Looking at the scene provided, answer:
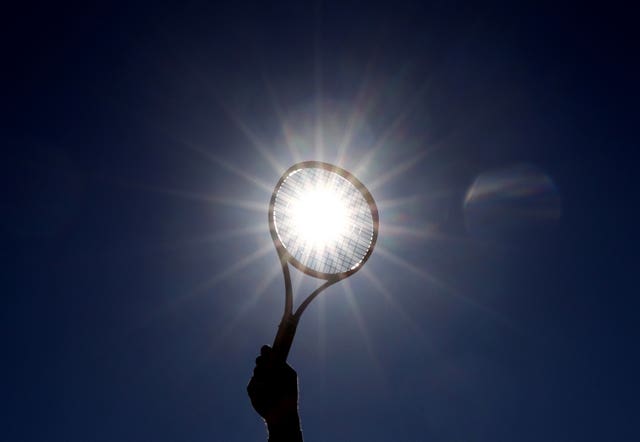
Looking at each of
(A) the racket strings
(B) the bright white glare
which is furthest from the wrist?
(B) the bright white glare

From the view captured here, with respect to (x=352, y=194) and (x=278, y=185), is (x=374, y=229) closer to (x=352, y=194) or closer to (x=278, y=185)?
(x=352, y=194)

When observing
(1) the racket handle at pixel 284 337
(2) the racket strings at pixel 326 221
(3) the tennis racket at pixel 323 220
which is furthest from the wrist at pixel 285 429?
(2) the racket strings at pixel 326 221

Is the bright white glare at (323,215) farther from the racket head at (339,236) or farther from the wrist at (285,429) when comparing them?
the wrist at (285,429)

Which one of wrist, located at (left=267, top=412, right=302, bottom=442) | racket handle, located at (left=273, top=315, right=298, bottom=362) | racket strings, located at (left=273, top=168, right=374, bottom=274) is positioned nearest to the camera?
wrist, located at (left=267, top=412, right=302, bottom=442)

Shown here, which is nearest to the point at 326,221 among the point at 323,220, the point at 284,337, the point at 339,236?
the point at 323,220

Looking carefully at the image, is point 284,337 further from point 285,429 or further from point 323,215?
point 323,215

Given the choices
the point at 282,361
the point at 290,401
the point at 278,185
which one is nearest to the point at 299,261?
the point at 278,185

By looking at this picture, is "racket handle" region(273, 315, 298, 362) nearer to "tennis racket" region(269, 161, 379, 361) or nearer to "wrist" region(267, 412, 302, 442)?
"wrist" region(267, 412, 302, 442)
